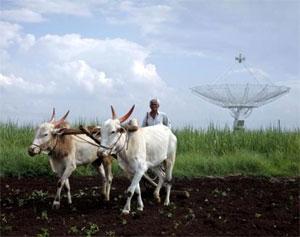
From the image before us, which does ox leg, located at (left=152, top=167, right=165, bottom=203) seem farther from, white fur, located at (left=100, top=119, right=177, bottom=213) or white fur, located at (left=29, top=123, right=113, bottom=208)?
white fur, located at (left=29, top=123, right=113, bottom=208)

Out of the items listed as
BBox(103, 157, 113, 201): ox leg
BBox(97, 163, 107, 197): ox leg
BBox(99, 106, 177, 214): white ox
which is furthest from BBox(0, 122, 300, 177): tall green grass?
BBox(99, 106, 177, 214): white ox

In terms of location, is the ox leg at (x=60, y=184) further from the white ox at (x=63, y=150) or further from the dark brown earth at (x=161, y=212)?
the dark brown earth at (x=161, y=212)

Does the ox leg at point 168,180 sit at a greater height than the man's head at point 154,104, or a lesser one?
lesser

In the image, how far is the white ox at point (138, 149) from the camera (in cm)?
798

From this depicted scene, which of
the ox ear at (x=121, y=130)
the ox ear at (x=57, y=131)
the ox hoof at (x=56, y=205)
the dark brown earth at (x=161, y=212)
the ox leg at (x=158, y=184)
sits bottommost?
the dark brown earth at (x=161, y=212)

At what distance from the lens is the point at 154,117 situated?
9.97 m

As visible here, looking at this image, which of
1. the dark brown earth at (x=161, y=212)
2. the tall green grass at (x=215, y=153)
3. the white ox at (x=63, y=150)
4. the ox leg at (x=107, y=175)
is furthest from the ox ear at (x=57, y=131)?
the tall green grass at (x=215, y=153)

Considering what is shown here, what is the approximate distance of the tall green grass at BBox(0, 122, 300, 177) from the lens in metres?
13.2

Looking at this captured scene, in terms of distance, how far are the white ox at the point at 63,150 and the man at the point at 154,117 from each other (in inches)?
40.4

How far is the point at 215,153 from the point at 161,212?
7592mm

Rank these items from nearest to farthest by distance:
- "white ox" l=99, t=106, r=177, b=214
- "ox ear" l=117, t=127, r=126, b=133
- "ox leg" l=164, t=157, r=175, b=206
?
"white ox" l=99, t=106, r=177, b=214
"ox ear" l=117, t=127, r=126, b=133
"ox leg" l=164, t=157, r=175, b=206

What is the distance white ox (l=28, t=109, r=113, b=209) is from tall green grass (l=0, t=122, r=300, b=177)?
363 centimetres

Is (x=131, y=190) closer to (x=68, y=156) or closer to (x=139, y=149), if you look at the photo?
(x=139, y=149)

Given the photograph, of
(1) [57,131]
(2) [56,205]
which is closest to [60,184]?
(2) [56,205]
